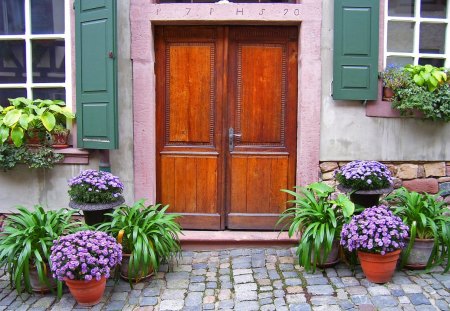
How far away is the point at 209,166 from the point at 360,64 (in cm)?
194

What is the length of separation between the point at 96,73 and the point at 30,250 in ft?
6.19

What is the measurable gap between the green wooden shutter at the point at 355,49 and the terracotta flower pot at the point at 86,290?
2.97 metres

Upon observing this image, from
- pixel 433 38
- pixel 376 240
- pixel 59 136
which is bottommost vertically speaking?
pixel 376 240

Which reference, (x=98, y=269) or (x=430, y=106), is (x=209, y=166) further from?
(x=430, y=106)

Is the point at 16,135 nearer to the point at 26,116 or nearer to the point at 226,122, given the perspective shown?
the point at 26,116

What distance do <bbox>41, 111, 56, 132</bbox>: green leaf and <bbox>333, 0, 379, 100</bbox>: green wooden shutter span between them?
2.93 m

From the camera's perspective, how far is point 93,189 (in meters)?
4.07

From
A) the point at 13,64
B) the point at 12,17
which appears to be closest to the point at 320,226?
the point at 13,64

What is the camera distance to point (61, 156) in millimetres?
4801

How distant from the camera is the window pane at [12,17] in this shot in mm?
4934

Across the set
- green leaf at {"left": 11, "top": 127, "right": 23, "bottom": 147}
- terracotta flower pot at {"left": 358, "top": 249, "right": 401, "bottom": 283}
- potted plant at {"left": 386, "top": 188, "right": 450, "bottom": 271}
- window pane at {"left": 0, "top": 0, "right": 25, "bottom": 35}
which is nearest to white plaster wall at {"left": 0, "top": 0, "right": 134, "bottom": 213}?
green leaf at {"left": 11, "top": 127, "right": 23, "bottom": 147}

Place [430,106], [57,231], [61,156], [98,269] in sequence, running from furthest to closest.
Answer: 1. [61,156]
2. [430,106]
3. [57,231]
4. [98,269]

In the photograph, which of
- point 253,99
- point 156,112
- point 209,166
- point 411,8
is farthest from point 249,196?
point 411,8

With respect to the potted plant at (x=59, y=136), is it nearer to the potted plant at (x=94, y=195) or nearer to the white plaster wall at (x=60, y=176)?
the white plaster wall at (x=60, y=176)
